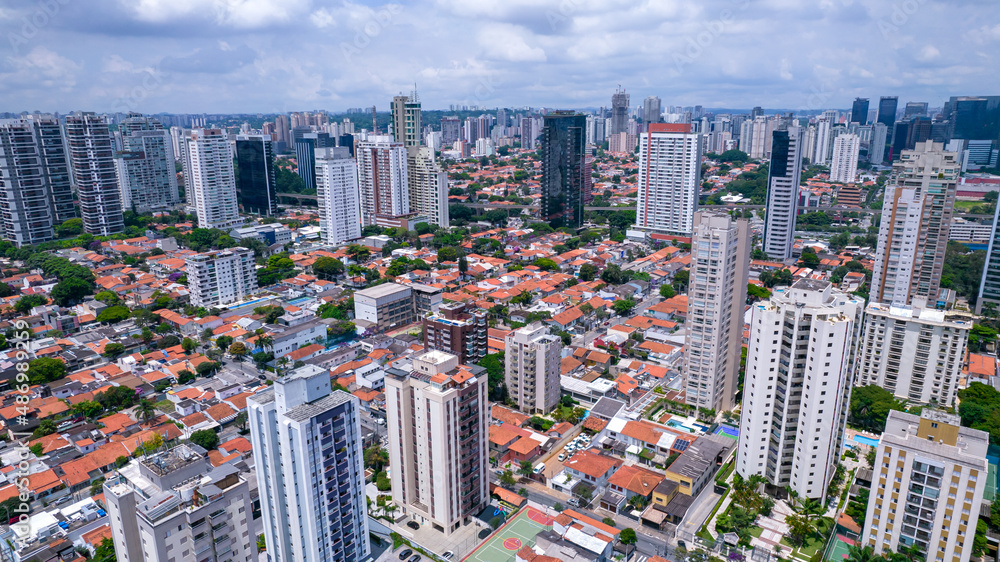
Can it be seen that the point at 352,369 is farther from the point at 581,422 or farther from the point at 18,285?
the point at 18,285

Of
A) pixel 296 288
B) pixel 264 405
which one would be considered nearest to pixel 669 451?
pixel 264 405

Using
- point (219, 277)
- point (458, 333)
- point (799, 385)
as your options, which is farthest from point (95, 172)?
point (799, 385)

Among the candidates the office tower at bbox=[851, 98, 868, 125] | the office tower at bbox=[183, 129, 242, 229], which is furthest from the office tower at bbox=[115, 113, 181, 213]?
the office tower at bbox=[851, 98, 868, 125]

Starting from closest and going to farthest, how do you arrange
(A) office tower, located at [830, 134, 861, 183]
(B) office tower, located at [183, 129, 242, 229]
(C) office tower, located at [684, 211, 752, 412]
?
1. (C) office tower, located at [684, 211, 752, 412]
2. (B) office tower, located at [183, 129, 242, 229]
3. (A) office tower, located at [830, 134, 861, 183]

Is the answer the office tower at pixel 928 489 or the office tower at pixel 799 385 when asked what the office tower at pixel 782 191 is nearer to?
the office tower at pixel 799 385

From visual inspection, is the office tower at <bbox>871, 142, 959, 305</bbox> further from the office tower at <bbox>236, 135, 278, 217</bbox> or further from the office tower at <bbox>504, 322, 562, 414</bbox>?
the office tower at <bbox>236, 135, 278, 217</bbox>

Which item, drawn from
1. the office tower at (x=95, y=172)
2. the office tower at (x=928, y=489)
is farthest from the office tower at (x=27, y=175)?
the office tower at (x=928, y=489)

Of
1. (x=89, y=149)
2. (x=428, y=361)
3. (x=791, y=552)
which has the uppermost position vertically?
(x=89, y=149)
